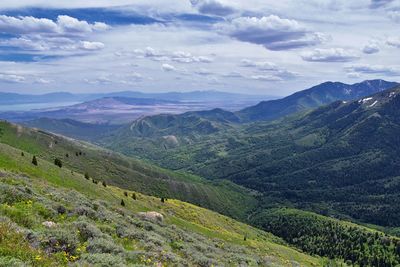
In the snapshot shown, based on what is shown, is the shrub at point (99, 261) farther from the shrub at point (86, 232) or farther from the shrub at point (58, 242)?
the shrub at point (86, 232)

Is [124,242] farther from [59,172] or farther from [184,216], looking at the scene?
[184,216]

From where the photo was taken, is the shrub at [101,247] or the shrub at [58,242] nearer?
the shrub at [58,242]

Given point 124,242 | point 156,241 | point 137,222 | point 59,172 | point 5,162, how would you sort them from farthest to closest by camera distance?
point 59,172, point 5,162, point 137,222, point 156,241, point 124,242

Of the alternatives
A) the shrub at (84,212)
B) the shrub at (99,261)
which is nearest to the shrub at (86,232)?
the shrub at (99,261)

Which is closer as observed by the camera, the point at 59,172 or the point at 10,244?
the point at 10,244

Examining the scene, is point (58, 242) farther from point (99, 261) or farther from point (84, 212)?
point (84, 212)

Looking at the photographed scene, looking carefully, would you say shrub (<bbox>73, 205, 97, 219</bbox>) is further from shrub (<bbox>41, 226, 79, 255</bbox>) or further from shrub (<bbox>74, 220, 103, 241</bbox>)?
shrub (<bbox>41, 226, 79, 255</bbox>)

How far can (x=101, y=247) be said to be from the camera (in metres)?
26.2

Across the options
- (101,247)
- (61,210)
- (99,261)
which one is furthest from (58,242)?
(61,210)

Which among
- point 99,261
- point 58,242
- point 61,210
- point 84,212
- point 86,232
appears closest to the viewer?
point 99,261

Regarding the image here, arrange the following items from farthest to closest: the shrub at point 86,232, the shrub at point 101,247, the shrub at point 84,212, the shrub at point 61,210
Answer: the shrub at point 84,212 → the shrub at point 61,210 → the shrub at point 86,232 → the shrub at point 101,247

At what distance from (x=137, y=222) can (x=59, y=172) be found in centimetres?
6377

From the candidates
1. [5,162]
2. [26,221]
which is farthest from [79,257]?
[5,162]

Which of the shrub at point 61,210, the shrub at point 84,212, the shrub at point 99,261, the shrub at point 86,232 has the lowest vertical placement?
the shrub at point 84,212
